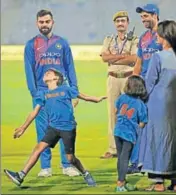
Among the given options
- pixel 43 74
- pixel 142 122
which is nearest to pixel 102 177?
Answer: pixel 142 122

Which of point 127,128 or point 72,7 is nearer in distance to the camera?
point 127,128

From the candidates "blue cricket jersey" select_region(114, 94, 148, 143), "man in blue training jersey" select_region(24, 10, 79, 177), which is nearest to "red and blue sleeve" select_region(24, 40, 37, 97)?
"man in blue training jersey" select_region(24, 10, 79, 177)

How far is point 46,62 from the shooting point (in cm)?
317

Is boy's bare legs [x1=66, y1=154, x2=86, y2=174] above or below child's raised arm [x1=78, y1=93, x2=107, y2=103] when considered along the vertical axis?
below

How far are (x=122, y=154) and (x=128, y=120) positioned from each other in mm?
181

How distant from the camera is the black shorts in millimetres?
3100

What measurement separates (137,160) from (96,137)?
262mm

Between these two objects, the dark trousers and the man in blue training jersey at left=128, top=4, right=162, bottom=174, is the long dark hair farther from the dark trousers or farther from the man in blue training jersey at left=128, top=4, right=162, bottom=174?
the dark trousers

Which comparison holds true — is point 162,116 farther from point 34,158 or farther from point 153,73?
point 34,158

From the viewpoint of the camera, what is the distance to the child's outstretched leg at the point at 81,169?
310cm

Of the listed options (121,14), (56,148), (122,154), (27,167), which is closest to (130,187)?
(122,154)

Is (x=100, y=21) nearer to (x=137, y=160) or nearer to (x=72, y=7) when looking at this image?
(x=72, y=7)

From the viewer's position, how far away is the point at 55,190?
3.10m

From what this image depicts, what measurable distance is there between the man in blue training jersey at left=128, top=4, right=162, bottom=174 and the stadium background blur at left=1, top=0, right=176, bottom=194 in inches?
1.3
